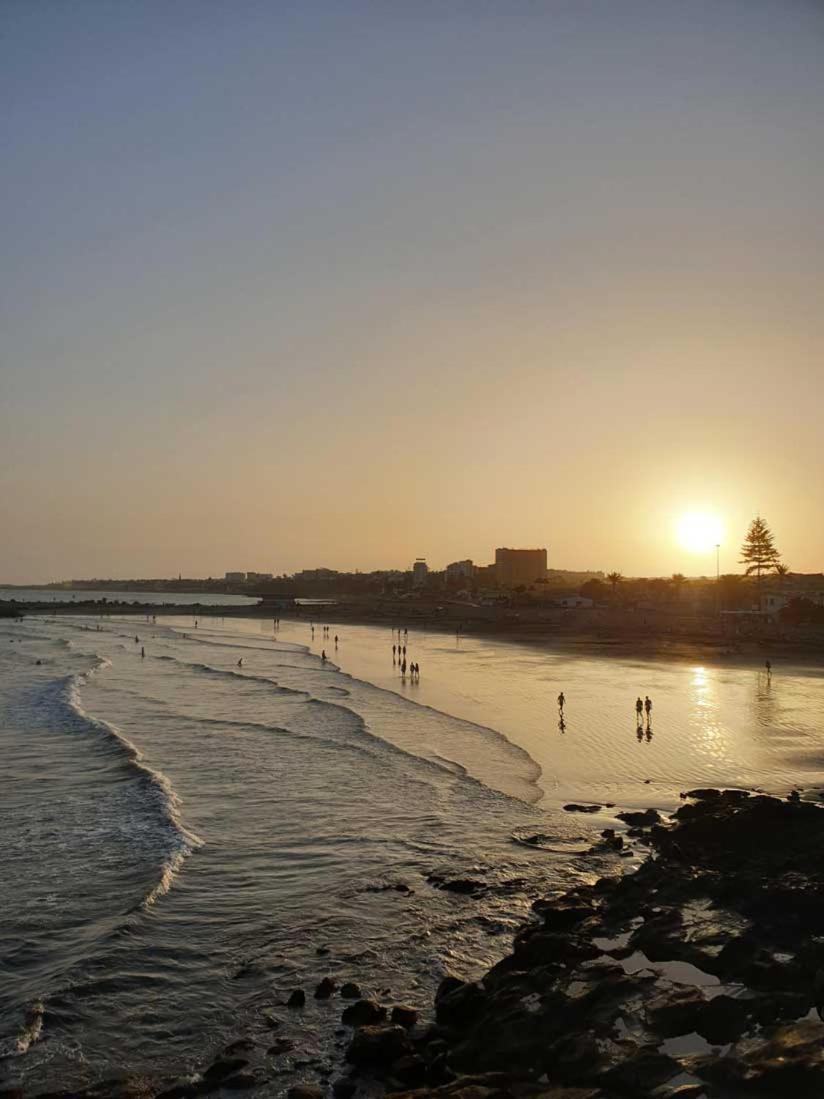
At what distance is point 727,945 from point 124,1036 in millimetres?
8341

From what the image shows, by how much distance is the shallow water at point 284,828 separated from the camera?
11648 millimetres

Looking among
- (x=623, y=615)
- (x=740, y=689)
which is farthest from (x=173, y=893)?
(x=623, y=615)

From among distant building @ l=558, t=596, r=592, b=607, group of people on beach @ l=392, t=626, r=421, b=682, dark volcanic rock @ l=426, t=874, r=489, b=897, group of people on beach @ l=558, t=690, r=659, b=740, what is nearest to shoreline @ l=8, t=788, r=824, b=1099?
dark volcanic rock @ l=426, t=874, r=489, b=897

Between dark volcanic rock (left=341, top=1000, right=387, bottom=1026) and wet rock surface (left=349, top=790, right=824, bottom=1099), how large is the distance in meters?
0.72

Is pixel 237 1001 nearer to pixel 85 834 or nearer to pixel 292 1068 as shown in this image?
pixel 292 1068

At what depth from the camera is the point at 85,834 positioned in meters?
18.8

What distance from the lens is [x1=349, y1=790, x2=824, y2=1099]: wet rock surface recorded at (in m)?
8.48

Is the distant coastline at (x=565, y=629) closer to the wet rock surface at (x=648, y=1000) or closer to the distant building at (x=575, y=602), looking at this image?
the distant building at (x=575, y=602)

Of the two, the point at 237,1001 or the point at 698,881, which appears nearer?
the point at 237,1001

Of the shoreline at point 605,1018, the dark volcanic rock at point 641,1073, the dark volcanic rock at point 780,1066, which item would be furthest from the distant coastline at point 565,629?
the dark volcanic rock at point 641,1073

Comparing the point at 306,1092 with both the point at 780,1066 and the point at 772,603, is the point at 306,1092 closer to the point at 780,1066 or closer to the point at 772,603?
the point at 780,1066

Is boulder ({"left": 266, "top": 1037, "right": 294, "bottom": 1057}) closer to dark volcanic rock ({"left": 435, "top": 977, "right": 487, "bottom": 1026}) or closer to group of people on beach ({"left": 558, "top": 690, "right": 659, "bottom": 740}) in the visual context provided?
dark volcanic rock ({"left": 435, "top": 977, "right": 487, "bottom": 1026})

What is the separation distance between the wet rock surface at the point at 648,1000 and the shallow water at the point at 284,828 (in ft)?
3.84

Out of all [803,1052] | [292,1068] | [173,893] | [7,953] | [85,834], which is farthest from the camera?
[85,834]
